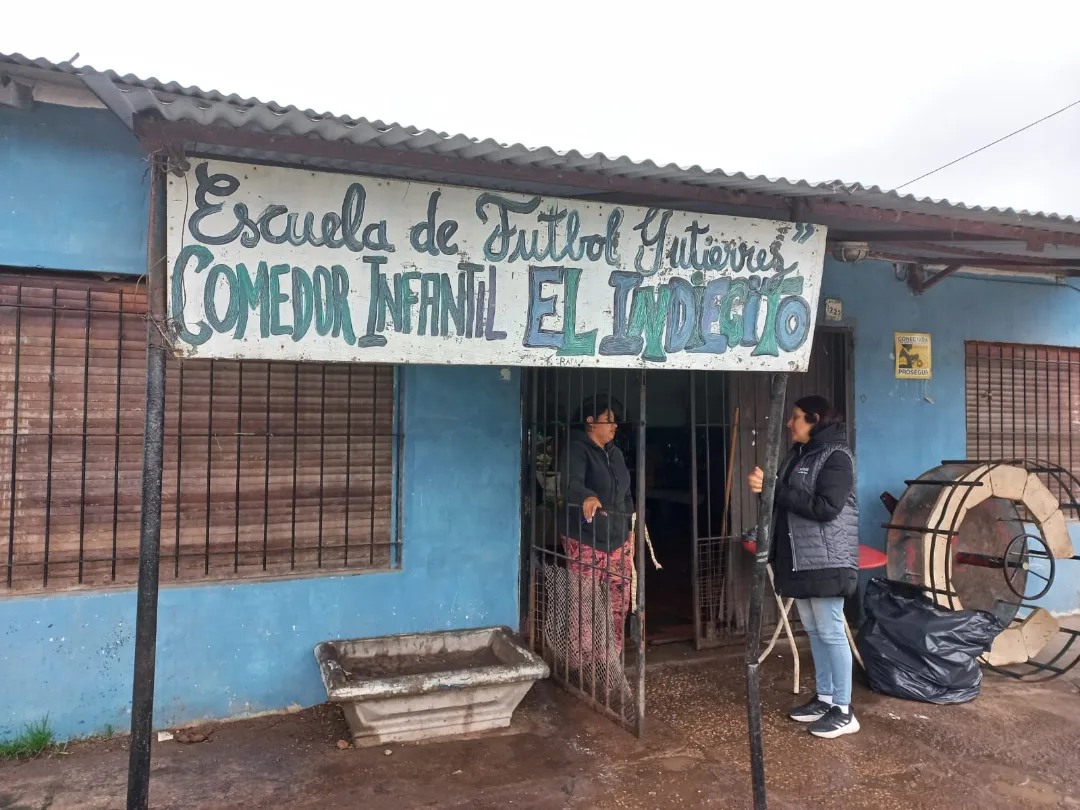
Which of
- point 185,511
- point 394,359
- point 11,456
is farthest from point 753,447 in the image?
point 11,456

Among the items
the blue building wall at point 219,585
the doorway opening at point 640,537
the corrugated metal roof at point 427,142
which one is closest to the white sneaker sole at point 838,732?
the doorway opening at point 640,537

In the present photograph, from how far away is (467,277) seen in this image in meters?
3.09

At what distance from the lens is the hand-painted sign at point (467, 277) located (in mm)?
2713

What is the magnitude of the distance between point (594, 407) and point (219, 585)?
2.25m

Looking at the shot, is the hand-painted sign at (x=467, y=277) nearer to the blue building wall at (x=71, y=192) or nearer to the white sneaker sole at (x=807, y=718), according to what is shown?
the blue building wall at (x=71, y=192)

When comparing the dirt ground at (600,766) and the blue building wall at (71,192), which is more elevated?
the blue building wall at (71,192)

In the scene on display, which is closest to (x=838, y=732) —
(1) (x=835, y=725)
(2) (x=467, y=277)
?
(1) (x=835, y=725)

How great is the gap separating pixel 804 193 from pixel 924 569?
9.07 feet

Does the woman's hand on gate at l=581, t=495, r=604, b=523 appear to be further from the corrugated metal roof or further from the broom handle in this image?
the corrugated metal roof

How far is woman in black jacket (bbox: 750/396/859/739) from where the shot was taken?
157 inches

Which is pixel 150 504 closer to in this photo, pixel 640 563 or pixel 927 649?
pixel 640 563

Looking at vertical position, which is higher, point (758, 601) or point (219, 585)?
point (758, 601)

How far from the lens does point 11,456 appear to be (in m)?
3.75

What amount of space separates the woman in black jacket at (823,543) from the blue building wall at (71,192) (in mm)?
3509
